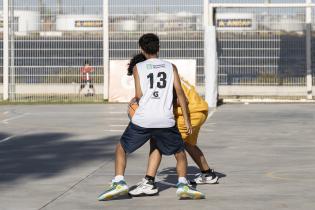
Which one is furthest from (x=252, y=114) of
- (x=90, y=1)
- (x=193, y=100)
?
(x=193, y=100)

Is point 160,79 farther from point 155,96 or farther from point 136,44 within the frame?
point 136,44

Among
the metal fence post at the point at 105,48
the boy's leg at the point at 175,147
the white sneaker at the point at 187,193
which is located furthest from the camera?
the metal fence post at the point at 105,48

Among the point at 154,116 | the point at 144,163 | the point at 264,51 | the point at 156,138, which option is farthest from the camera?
the point at 264,51

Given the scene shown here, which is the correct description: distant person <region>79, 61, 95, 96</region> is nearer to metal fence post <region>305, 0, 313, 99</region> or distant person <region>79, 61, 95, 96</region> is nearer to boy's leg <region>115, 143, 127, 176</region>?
metal fence post <region>305, 0, 313, 99</region>

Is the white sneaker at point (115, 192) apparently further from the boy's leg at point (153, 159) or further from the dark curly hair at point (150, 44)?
the dark curly hair at point (150, 44)

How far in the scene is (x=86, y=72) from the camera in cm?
3344

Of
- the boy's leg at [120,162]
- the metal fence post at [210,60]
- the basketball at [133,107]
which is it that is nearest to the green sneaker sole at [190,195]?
the boy's leg at [120,162]

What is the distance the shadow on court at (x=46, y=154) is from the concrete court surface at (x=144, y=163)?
0.01m

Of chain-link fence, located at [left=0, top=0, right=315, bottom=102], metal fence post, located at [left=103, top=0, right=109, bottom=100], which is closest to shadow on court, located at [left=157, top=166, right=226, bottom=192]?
chain-link fence, located at [left=0, top=0, right=315, bottom=102]

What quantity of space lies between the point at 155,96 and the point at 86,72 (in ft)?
75.8

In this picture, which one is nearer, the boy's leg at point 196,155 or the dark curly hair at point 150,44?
the dark curly hair at point 150,44

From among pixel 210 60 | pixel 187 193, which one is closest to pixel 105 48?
pixel 210 60

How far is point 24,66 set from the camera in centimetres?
3434

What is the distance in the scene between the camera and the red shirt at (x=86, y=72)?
33.4m
